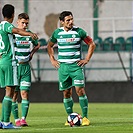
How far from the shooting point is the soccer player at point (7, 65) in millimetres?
11422

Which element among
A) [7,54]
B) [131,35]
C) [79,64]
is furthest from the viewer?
[131,35]

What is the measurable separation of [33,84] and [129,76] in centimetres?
289

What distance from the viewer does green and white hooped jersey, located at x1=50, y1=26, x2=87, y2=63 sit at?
40.6 ft

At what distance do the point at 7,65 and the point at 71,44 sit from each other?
4.32 feet

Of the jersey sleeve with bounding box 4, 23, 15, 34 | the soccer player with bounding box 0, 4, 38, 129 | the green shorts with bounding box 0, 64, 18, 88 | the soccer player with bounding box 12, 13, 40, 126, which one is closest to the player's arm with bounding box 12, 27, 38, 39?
the jersey sleeve with bounding box 4, 23, 15, 34

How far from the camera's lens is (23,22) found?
489 inches

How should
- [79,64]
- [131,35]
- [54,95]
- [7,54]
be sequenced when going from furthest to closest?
[131,35], [54,95], [79,64], [7,54]

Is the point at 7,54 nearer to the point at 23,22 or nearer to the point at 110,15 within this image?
the point at 23,22

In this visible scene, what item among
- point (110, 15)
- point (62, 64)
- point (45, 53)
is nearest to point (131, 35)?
point (110, 15)

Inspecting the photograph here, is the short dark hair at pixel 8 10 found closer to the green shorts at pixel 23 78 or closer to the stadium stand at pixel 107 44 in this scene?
the green shorts at pixel 23 78

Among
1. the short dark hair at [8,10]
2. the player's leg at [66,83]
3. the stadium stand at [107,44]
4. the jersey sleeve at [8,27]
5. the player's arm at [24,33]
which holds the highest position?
the short dark hair at [8,10]

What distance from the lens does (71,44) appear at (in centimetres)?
1238

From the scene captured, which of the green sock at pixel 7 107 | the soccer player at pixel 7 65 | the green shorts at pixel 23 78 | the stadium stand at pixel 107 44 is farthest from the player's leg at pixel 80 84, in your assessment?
the stadium stand at pixel 107 44

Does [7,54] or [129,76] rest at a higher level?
[7,54]
